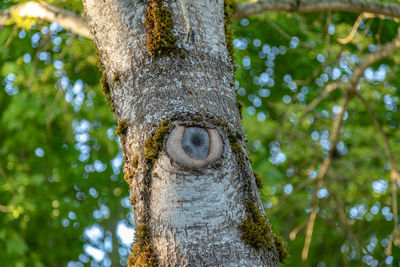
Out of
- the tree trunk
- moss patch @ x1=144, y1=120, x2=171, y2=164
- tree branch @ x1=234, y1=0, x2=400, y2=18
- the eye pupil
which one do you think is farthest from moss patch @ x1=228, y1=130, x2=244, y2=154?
tree branch @ x1=234, y1=0, x2=400, y2=18

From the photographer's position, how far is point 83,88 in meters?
6.88

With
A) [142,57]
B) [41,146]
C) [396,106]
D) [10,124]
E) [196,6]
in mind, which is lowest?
[396,106]

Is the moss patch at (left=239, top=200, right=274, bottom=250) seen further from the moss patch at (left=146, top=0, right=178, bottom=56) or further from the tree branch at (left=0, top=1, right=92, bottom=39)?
the tree branch at (left=0, top=1, right=92, bottom=39)

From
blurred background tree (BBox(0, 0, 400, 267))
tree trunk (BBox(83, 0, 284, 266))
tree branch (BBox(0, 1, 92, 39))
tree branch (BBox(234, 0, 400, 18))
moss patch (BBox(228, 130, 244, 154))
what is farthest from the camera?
blurred background tree (BBox(0, 0, 400, 267))

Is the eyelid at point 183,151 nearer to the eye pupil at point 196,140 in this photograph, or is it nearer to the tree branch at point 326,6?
the eye pupil at point 196,140

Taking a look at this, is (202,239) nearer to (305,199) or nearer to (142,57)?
(142,57)

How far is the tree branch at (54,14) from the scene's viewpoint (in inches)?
107

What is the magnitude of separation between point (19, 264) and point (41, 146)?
1.98 meters

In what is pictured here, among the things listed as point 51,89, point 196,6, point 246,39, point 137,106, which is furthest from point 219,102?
point 246,39

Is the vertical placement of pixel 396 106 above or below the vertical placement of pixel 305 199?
above

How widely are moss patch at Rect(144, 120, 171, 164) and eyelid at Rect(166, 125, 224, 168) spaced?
2 cm

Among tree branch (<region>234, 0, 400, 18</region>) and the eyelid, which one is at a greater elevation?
the eyelid

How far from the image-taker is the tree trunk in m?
1.33

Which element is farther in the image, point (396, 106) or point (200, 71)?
point (396, 106)
